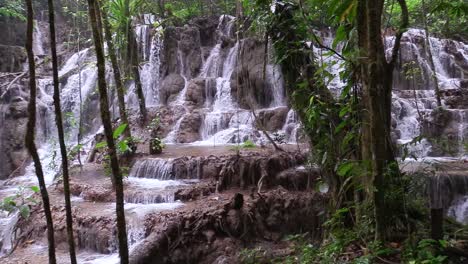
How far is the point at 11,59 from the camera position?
55.5 ft

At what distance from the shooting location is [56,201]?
920cm

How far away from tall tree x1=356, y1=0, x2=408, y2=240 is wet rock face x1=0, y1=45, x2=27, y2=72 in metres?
16.3

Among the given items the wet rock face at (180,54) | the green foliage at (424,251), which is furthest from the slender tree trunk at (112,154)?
the wet rock face at (180,54)

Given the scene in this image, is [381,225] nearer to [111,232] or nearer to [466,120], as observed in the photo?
[111,232]

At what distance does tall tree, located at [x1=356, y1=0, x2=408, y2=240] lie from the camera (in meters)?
3.61

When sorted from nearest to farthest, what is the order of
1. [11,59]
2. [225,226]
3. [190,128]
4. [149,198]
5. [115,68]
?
1. [225,226]
2. [149,198]
3. [115,68]
4. [190,128]
5. [11,59]

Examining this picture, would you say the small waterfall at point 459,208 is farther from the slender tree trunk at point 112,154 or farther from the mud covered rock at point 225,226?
the slender tree trunk at point 112,154

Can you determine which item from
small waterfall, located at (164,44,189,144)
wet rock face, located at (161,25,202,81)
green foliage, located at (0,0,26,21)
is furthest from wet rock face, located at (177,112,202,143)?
green foliage, located at (0,0,26,21)

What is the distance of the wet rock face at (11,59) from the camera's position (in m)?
16.7

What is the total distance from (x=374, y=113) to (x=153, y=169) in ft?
24.4

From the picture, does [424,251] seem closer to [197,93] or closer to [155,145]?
[155,145]

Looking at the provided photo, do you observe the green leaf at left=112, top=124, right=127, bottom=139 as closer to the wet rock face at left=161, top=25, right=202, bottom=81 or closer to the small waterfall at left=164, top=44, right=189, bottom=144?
the small waterfall at left=164, top=44, right=189, bottom=144

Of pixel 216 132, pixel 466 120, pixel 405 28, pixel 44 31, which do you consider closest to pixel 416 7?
pixel 466 120

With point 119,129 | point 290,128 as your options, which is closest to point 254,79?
point 290,128
